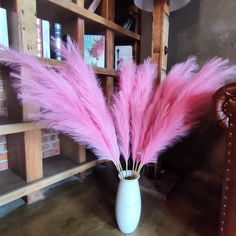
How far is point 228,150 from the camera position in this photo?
27.2 inches

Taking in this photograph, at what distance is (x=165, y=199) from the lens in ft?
3.71

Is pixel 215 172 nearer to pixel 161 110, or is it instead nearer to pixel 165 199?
pixel 165 199

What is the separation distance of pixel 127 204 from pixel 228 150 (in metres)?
0.46

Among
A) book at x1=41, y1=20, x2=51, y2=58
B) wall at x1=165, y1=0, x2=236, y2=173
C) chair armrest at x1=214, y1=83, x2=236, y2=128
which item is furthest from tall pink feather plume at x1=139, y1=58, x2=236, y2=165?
book at x1=41, y1=20, x2=51, y2=58

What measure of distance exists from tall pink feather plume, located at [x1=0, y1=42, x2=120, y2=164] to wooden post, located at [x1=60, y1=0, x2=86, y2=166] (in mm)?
459

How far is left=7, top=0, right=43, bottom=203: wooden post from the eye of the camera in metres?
0.93

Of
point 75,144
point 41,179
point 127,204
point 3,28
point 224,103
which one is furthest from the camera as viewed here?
point 75,144

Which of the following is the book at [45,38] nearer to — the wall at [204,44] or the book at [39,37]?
the book at [39,37]

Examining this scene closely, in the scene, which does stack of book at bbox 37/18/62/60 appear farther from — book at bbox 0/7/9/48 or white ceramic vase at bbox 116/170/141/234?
white ceramic vase at bbox 116/170/141/234

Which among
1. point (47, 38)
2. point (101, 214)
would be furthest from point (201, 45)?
point (101, 214)

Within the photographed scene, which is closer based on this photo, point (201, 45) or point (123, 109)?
point (123, 109)

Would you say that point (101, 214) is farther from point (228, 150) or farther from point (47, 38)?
point (47, 38)

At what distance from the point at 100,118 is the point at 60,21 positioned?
0.83 metres

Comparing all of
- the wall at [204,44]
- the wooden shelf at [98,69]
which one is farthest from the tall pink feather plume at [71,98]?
the wall at [204,44]
